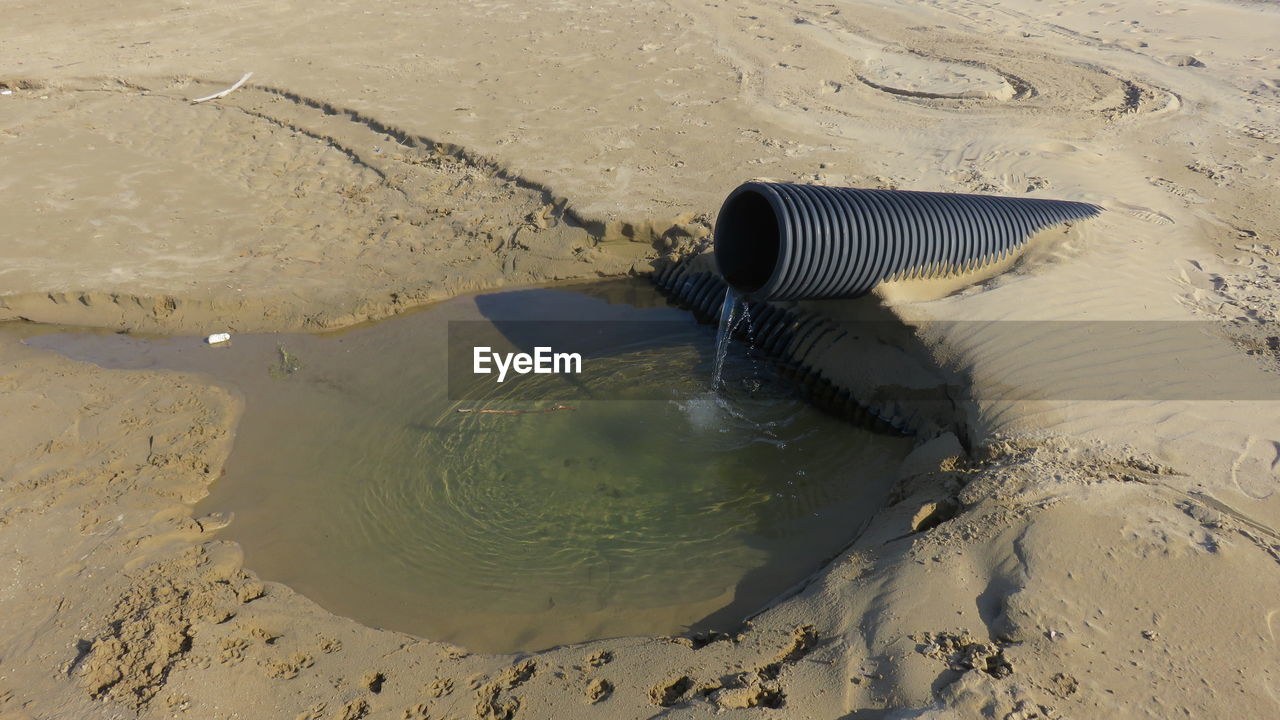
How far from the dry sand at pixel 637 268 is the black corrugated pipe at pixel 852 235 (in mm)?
372

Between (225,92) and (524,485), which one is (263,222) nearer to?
Result: (225,92)

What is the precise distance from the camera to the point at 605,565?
516cm

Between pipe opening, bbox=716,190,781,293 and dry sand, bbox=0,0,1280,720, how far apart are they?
1.26 m

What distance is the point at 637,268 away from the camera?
28.1 ft

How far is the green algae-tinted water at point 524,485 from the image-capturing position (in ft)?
16.2

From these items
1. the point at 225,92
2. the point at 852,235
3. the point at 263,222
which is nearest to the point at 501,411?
the point at 852,235

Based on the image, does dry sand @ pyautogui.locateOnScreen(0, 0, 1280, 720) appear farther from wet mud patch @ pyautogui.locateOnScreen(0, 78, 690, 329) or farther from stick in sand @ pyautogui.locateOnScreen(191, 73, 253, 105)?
stick in sand @ pyautogui.locateOnScreen(191, 73, 253, 105)

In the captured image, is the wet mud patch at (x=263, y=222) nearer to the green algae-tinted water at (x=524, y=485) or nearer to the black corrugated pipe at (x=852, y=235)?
the green algae-tinted water at (x=524, y=485)

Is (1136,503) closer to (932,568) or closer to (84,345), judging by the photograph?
(932,568)

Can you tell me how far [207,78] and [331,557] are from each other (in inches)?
417

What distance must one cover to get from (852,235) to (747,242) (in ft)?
4.11

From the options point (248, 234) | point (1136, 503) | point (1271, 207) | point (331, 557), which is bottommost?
point (331, 557)

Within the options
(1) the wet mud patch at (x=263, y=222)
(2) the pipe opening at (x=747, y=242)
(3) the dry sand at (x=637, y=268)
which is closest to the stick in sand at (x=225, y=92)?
(3) the dry sand at (x=637, y=268)

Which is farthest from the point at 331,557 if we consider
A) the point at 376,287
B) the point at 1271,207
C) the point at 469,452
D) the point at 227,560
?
the point at 1271,207
